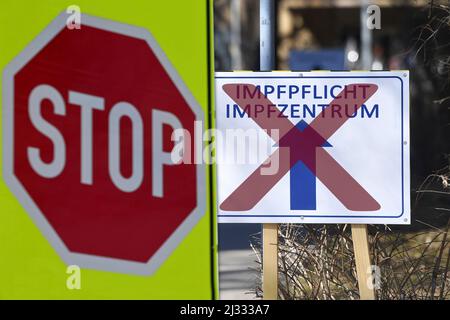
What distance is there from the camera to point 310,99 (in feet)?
16.6

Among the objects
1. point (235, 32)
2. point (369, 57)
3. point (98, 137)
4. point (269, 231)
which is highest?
point (235, 32)

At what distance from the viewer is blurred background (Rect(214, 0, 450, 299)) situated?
6.10m

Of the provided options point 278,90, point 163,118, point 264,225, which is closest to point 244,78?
point 278,90

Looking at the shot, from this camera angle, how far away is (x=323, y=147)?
5023mm

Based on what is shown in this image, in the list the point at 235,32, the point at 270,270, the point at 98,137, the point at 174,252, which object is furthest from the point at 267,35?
the point at 235,32

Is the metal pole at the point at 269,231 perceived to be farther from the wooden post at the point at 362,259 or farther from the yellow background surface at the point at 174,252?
the yellow background surface at the point at 174,252

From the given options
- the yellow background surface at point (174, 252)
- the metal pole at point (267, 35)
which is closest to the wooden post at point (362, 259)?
the metal pole at point (267, 35)

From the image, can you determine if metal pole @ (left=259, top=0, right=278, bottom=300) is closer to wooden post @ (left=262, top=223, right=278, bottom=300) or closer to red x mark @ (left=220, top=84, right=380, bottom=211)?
wooden post @ (left=262, top=223, right=278, bottom=300)

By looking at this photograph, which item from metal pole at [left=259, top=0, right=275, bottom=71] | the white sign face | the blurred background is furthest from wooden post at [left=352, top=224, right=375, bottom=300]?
metal pole at [left=259, top=0, right=275, bottom=71]

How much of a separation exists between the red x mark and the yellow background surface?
3.30 ft

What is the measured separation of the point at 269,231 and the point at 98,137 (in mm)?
1405

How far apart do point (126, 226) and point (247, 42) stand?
28.9 meters

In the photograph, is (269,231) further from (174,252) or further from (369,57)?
(369,57)
